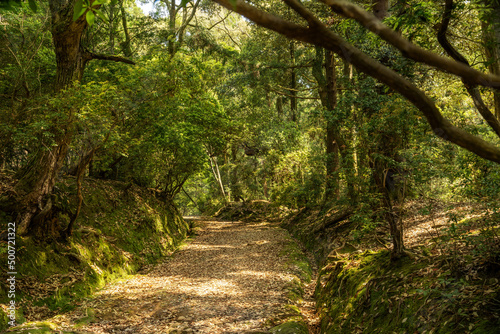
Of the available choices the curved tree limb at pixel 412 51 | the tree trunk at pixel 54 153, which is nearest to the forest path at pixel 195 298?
the tree trunk at pixel 54 153

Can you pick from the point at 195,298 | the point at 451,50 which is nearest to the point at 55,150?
Answer: the point at 195,298

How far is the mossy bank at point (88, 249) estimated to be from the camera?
5809mm

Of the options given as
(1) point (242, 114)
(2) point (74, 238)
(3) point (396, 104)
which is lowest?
(2) point (74, 238)

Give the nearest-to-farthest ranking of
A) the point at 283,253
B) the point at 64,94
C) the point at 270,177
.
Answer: the point at 64,94, the point at 283,253, the point at 270,177

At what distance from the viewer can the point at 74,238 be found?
7.59m

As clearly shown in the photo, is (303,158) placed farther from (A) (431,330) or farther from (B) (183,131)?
Answer: (A) (431,330)

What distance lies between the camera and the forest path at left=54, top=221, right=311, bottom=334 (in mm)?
5367

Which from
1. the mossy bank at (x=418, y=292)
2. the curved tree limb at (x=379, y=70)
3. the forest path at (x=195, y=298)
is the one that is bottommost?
the forest path at (x=195, y=298)

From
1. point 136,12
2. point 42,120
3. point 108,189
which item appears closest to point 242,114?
point 136,12

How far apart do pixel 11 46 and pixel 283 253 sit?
966cm

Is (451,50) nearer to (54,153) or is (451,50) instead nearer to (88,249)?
(54,153)

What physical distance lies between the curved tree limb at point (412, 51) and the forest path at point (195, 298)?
4605mm

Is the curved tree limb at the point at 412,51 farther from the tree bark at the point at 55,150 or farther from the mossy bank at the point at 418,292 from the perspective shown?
the tree bark at the point at 55,150

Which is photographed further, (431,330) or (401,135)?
(401,135)
